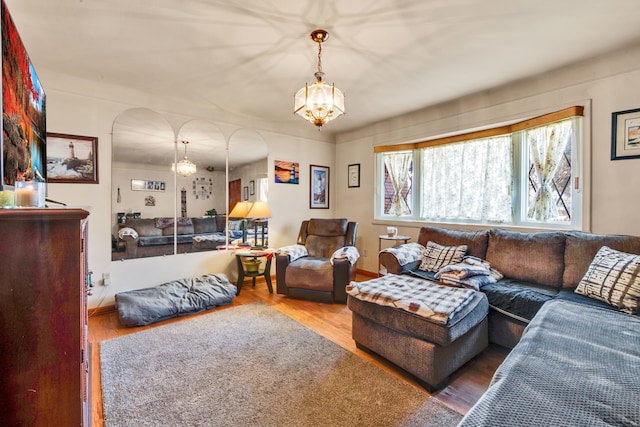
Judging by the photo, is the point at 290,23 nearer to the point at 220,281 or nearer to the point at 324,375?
the point at 324,375

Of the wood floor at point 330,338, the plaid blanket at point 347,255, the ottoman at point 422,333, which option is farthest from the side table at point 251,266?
the ottoman at point 422,333

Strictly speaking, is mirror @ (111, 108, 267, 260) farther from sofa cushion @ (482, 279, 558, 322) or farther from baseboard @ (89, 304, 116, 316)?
sofa cushion @ (482, 279, 558, 322)

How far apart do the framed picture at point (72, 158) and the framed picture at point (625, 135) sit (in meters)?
4.93

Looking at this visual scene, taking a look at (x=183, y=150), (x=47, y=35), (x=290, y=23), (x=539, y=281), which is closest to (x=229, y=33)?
(x=290, y=23)

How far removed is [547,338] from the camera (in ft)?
4.25

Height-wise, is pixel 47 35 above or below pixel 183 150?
above

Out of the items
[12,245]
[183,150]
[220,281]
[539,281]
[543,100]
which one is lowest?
[220,281]

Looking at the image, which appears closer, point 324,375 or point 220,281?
point 324,375

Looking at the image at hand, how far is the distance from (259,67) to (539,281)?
320 centimetres

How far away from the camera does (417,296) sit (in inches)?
78.8

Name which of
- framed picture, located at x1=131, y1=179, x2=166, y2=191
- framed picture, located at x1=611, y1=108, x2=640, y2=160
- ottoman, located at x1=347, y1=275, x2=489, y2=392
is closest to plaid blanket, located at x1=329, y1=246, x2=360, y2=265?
ottoman, located at x1=347, y1=275, x2=489, y2=392

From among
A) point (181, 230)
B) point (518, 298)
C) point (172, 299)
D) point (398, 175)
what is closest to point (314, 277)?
point (172, 299)

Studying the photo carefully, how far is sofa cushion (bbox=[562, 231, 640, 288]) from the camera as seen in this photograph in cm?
218

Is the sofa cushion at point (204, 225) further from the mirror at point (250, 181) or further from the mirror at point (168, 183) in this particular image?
the mirror at point (250, 181)
